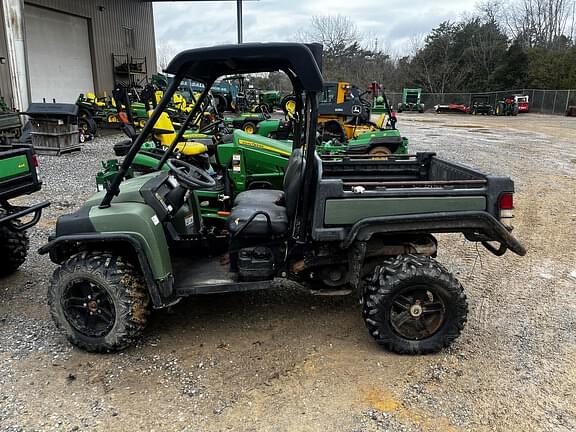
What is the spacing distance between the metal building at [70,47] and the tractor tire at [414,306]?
13.9m

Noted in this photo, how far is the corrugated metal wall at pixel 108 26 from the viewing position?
65.1 ft

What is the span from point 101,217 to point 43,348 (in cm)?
106

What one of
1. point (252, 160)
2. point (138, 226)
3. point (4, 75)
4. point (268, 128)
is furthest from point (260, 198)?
point (4, 75)

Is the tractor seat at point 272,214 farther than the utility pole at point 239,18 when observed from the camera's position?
No

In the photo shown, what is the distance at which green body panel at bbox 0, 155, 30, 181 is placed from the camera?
3941 millimetres

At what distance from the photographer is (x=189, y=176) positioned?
10.5 feet

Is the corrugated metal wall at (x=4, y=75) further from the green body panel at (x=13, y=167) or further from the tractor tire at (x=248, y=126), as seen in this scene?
the green body panel at (x=13, y=167)

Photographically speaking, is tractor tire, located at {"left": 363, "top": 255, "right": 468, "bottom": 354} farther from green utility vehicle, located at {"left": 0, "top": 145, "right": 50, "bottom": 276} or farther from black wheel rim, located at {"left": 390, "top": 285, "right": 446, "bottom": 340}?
green utility vehicle, located at {"left": 0, "top": 145, "right": 50, "bottom": 276}

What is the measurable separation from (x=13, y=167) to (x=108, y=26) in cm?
2025

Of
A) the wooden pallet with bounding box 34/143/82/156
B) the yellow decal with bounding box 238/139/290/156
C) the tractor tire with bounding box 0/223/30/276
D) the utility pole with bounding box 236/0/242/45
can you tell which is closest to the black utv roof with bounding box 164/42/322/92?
the tractor tire with bounding box 0/223/30/276

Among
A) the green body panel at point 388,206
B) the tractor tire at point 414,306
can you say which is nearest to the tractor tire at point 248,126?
the green body panel at point 388,206

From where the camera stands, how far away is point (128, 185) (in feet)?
11.1

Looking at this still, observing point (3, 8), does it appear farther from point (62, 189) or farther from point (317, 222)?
point (317, 222)

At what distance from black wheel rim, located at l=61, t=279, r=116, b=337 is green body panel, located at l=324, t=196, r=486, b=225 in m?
1.53
